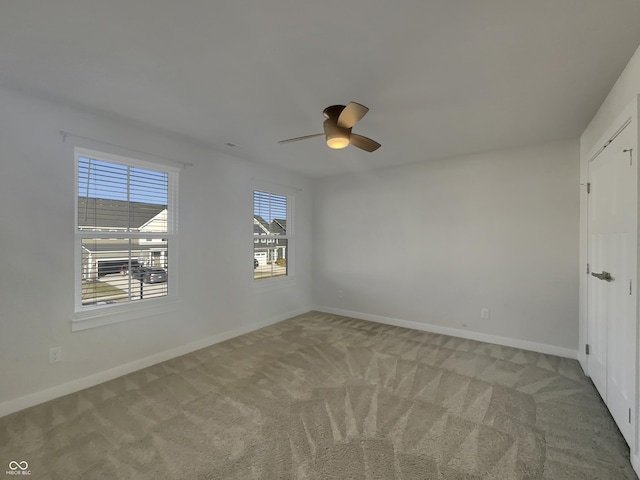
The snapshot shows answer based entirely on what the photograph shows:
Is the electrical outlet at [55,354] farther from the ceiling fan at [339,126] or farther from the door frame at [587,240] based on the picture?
the door frame at [587,240]

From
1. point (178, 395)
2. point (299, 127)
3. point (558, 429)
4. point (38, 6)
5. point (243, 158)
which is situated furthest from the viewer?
point (243, 158)

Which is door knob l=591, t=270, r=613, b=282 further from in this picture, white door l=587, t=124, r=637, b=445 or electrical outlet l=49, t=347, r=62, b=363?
electrical outlet l=49, t=347, r=62, b=363

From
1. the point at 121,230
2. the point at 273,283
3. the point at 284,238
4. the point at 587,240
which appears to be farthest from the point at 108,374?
the point at 587,240

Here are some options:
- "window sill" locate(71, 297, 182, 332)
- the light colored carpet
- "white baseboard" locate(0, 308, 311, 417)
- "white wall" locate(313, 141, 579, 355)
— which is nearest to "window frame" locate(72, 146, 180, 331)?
"window sill" locate(71, 297, 182, 332)

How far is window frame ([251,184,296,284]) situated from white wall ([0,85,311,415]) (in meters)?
0.64

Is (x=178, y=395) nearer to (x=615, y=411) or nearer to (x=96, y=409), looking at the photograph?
(x=96, y=409)

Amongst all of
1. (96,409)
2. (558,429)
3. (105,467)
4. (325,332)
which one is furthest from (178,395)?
(558,429)

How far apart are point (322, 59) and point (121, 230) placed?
97.6 inches

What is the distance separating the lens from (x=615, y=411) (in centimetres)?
204

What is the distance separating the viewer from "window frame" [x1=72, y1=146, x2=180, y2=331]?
258 centimetres

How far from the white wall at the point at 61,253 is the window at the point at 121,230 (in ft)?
0.38

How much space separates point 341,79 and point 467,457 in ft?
Result: 8.40

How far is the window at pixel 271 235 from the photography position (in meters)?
4.38

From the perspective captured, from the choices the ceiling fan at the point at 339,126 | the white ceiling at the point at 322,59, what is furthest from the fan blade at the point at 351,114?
the white ceiling at the point at 322,59
